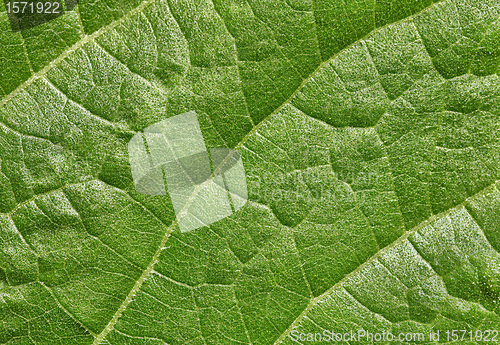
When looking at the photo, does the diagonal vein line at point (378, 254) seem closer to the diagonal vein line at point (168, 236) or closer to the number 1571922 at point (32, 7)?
the diagonal vein line at point (168, 236)

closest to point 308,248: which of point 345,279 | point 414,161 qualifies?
point 345,279

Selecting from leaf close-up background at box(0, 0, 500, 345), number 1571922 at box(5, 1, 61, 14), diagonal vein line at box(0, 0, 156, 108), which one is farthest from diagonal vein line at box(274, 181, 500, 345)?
number 1571922 at box(5, 1, 61, 14)

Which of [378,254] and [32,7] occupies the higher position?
[32,7]

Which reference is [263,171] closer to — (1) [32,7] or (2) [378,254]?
(2) [378,254]

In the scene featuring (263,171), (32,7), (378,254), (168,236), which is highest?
(32,7)

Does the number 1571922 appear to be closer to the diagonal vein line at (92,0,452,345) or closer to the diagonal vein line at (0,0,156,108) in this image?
the diagonal vein line at (0,0,156,108)

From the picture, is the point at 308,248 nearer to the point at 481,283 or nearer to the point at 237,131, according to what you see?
the point at 237,131

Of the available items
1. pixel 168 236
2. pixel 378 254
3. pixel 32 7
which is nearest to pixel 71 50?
pixel 32 7
